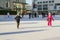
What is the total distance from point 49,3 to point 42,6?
4.34 metres

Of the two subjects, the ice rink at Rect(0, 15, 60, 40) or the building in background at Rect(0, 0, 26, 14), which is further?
the building in background at Rect(0, 0, 26, 14)

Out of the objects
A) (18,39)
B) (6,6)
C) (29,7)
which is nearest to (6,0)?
(6,6)

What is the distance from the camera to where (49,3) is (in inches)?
4697

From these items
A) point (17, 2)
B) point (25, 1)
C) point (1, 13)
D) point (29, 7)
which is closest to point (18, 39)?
point (1, 13)

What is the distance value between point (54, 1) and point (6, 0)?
165 ft

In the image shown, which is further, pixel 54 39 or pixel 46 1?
pixel 46 1

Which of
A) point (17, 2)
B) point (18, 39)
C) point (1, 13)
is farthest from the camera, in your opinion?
point (17, 2)

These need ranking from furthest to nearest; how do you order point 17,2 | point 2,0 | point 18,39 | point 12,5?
point 17,2, point 12,5, point 2,0, point 18,39

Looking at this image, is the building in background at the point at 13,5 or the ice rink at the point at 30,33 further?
the building in background at the point at 13,5

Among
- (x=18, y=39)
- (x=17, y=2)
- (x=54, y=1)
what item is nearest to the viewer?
(x=18, y=39)

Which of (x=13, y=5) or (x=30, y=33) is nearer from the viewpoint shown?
(x=30, y=33)

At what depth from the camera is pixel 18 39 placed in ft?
37.3

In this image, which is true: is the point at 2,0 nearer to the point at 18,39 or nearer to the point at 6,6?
the point at 6,6

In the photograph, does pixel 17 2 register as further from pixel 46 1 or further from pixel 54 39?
pixel 54 39
